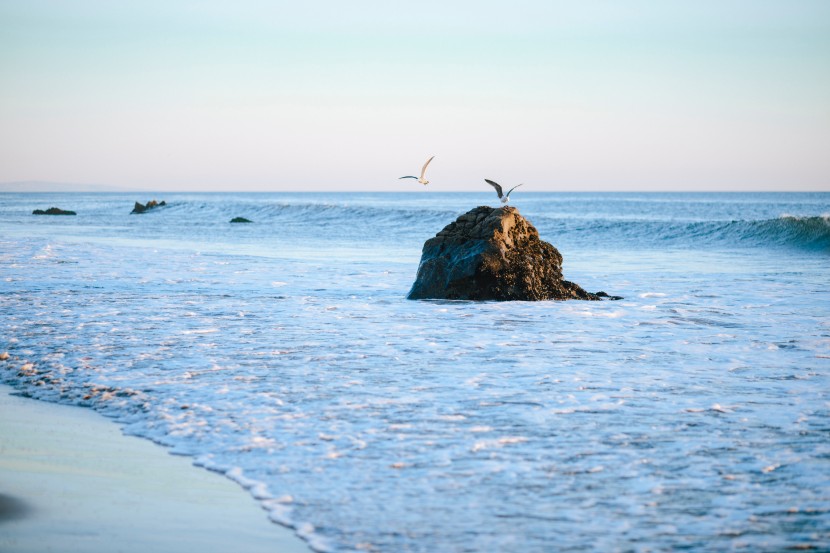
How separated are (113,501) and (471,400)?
2.75 meters

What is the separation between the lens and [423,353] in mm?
7895

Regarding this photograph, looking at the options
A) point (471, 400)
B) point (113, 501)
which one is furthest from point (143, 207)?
point (113, 501)

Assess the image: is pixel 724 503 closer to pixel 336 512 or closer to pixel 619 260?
pixel 336 512

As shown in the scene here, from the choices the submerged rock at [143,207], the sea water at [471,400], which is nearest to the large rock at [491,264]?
the sea water at [471,400]

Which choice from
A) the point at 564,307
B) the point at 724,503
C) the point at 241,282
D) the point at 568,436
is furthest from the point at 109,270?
the point at 724,503

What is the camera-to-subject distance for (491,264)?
12.0 metres

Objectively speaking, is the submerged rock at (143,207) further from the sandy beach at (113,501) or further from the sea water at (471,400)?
the sandy beach at (113,501)

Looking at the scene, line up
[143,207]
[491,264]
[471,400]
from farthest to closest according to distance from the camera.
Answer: [143,207]
[491,264]
[471,400]

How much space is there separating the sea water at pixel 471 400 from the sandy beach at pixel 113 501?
6.4 inches

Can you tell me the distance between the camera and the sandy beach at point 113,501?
3648mm

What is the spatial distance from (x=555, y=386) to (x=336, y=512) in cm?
290

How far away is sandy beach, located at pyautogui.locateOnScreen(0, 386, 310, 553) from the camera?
3648mm

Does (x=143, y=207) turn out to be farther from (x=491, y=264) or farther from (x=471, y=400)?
(x=471, y=400)

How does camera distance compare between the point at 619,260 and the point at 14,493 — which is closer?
the point at 14,493
